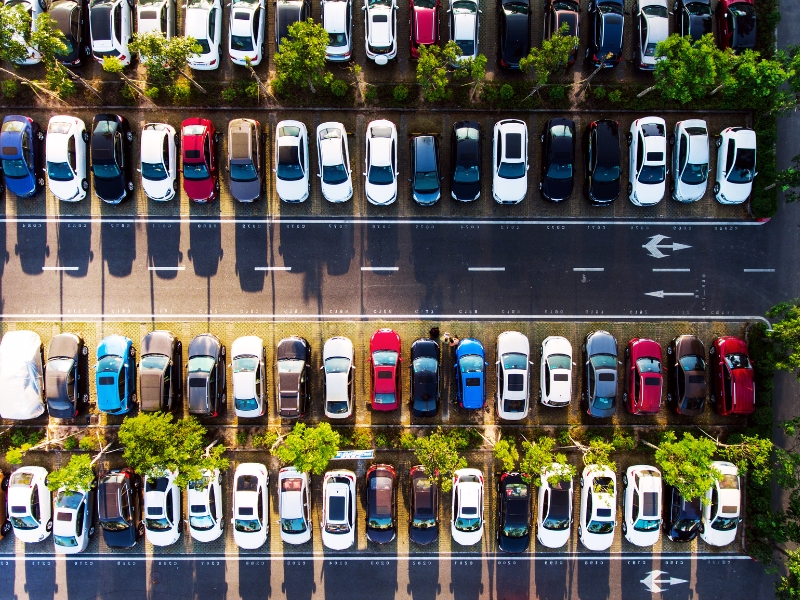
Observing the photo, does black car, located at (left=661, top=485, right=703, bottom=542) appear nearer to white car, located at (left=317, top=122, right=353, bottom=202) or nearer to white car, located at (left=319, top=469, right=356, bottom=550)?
white car, located at (left=319, top=469, right=356, bottom=550)

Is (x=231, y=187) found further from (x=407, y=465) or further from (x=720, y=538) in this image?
(x=720, y=538)

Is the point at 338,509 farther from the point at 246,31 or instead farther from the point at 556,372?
the point at 246,31

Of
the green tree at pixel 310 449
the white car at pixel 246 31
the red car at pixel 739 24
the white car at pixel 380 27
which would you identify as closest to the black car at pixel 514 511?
the green tree at pixel 310 449

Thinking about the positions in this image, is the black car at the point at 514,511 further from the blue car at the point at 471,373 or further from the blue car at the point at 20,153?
the blue car at the point at 20,153

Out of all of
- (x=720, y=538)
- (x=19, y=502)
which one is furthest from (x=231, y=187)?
(x=720, y=538)

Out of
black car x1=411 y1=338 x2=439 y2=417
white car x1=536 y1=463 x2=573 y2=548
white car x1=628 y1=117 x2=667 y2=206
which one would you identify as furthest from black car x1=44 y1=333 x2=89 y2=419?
white car x1=628 y1=117 x2=667 y2=206

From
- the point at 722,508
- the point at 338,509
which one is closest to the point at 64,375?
the point at 338,509
